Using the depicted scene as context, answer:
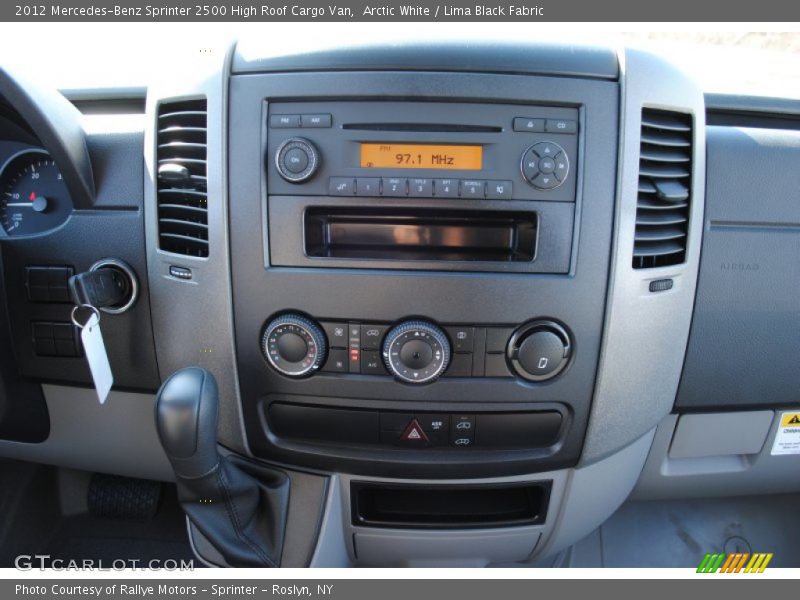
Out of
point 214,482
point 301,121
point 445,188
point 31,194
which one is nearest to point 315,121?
point 301,121

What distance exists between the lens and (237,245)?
91cm

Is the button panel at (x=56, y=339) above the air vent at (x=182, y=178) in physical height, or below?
below

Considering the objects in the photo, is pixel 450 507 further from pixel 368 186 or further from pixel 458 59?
pixel 458 59

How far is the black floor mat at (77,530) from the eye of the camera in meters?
1.54

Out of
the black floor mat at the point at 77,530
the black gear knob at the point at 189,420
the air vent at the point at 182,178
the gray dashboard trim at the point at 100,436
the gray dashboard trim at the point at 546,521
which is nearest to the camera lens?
the black gear knob at the point at 189,420

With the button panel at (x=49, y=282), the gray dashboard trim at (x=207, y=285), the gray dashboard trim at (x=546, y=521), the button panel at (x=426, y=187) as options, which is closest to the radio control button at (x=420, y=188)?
the button panel at (x=426, y=187)

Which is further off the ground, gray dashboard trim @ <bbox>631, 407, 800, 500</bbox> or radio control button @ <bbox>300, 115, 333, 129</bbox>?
radio control button @ <bbox>300, 115, 333, 129</bbox>

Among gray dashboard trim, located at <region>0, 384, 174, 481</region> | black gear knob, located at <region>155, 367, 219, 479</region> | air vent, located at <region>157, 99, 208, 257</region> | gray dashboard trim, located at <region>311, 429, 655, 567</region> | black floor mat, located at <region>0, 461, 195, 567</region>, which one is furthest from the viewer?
black floor mat, located at <region>0, 461, 195, 567</region>

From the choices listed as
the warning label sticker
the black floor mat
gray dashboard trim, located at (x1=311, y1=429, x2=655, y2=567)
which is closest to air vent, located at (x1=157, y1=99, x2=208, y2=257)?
gray dashboard trim, located at (x1=311, y1=429, x2=655, y2=567)

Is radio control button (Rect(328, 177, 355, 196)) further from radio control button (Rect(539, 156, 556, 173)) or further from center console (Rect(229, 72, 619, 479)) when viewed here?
radio control button (Rect(539, 156, 556, 173))

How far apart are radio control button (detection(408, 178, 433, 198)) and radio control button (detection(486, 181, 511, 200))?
4.0 inches

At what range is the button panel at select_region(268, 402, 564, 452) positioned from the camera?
3.19 feet

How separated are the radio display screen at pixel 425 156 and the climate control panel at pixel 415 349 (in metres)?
0.27

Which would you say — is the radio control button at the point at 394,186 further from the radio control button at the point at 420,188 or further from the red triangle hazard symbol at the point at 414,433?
the red triangle hazard symbol at the point at 414,433
